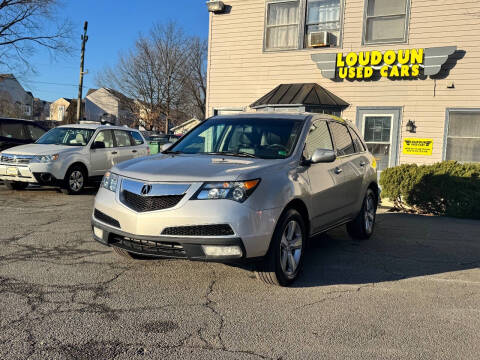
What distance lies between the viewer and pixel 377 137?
12594 millimetres

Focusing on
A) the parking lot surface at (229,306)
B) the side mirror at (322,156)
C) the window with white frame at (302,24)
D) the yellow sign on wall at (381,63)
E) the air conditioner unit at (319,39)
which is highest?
the window with white frame at (302,24)

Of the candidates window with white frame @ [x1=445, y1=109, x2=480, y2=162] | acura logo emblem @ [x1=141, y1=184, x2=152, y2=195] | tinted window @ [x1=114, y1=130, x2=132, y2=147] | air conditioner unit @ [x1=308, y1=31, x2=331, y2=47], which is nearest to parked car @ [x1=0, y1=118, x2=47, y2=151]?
tinted window @ [x1=114, y1=130, x2=132, y2=147]

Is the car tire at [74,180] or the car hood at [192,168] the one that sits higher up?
the car hood at [192,168]

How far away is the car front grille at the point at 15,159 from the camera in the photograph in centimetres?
995

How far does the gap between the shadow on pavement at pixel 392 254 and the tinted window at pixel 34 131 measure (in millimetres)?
9305

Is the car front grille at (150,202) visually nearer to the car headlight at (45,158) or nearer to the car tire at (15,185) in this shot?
the car headlight at (45,158)

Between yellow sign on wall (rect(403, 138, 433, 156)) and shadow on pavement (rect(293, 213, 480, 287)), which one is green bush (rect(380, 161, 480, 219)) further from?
yellow sign on wall (rect(403, 138, 433, 156))

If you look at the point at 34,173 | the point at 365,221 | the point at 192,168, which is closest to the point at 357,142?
the point at 365,221

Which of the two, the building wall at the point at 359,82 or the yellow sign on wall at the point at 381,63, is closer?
the building wall at the point at 359,82

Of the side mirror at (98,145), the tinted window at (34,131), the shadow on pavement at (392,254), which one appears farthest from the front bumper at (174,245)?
the tinted window at (34,131)

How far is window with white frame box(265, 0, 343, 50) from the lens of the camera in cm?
1305

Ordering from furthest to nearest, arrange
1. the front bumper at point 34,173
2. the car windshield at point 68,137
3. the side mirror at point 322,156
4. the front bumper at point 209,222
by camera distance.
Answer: the car windshield at point 68,137 < the front bumper at point 34,173 < the side mirror at point 322,156 < the front bumper at point 209,222

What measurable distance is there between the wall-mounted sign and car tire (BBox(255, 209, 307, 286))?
8699 mm

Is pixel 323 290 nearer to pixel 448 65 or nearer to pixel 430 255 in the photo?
pixel 430 255
